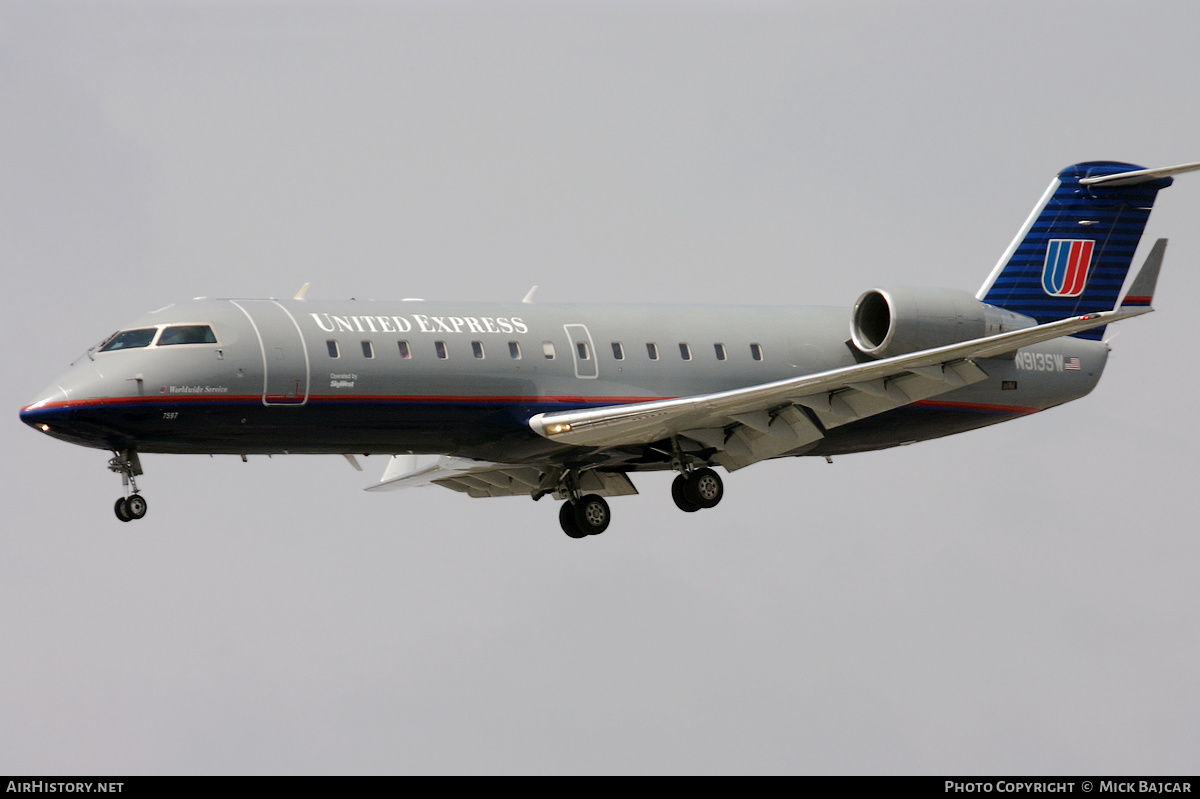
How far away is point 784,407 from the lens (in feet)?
103

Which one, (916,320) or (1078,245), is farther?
(1078,245)

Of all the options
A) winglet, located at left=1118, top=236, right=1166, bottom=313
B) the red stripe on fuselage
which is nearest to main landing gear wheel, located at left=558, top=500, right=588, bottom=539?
the red stripe on fuselage

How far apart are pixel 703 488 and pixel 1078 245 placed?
9743 millimetres

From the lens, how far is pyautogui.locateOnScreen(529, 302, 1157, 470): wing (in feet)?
98.0

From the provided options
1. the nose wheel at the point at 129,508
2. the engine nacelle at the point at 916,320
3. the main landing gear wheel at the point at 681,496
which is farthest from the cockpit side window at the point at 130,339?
the engine nacelle at the point at 916,320

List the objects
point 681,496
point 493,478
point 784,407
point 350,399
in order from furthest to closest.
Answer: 1. point 493,478
2. point 681,496
3. point 784,407
4. point 350,399

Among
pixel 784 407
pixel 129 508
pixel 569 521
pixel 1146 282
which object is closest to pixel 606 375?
pixel 784 407

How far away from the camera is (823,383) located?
30.0m

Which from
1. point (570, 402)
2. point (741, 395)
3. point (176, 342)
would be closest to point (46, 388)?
point (176, 342)

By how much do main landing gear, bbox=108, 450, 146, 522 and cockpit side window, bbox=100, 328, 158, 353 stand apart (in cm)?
169

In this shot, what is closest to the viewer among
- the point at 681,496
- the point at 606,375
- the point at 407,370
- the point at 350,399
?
the point at 350,399

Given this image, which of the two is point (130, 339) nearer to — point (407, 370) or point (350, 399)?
point (350, 399)

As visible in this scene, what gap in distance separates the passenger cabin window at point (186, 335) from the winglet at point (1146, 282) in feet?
55.9

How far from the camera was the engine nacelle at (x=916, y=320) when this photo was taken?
3284 centimetres
